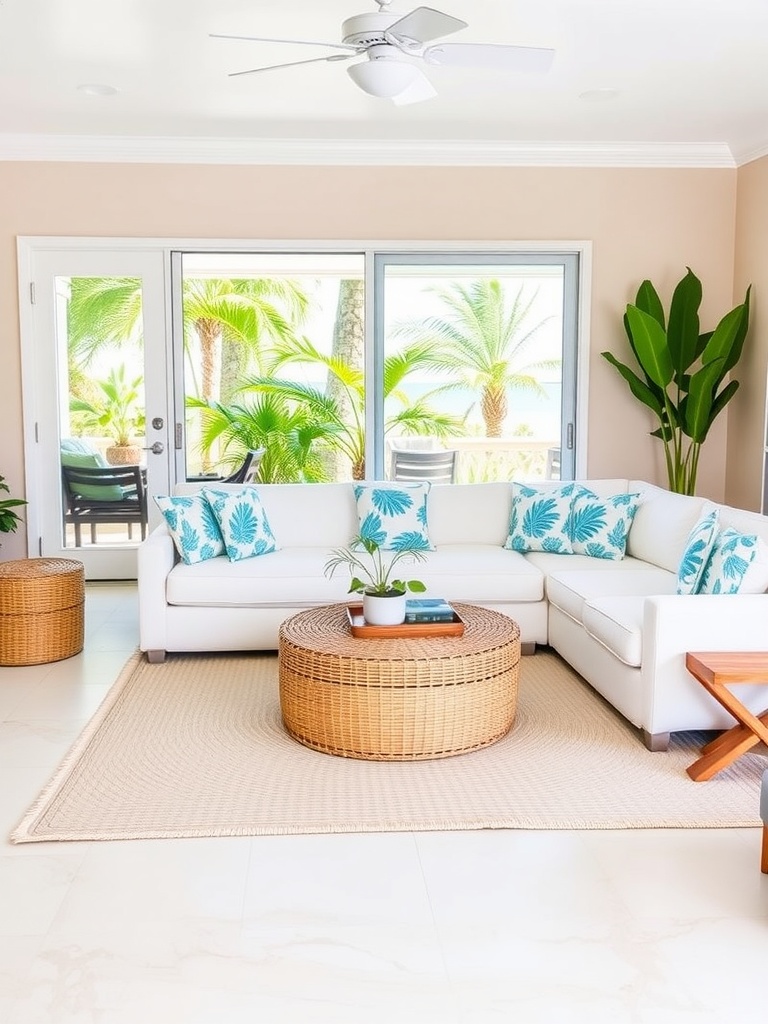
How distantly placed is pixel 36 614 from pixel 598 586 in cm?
250

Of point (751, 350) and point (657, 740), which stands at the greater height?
point (751, 350)

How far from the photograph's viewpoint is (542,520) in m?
4.88

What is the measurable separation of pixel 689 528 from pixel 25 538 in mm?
3969

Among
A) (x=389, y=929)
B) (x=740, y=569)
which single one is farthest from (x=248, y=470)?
(x=389, y=929)

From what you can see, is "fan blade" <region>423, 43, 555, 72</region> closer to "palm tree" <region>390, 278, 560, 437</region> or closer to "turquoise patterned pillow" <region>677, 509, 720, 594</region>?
"turquoise patterned pillow" <region>677, 509, 720, 594</region>

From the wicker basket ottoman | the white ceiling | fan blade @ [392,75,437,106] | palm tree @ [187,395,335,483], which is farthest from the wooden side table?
palm tree @ [187,395,335,483]

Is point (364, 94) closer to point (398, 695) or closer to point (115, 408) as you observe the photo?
point (115, 408)

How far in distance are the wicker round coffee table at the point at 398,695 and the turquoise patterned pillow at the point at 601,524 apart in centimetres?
147

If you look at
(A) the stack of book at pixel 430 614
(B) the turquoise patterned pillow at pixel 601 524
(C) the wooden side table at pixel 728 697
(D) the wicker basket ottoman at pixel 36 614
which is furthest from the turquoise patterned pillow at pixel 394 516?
(C) the wooden side table at pixel 728 697

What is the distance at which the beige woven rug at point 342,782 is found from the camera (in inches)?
109

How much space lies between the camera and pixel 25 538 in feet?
19.8

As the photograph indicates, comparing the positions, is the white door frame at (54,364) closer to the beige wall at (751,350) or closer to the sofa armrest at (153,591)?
the sofa armrest at (153,591)

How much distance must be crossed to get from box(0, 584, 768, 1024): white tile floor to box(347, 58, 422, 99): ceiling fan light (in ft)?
8.43

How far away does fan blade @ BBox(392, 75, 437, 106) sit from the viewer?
379cm
